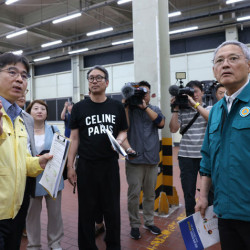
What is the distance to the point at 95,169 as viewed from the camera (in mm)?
2400

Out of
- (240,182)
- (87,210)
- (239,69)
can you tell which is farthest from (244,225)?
(87,210)

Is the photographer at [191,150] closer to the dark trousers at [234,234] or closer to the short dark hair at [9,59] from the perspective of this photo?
the dark trousers at [234,234]

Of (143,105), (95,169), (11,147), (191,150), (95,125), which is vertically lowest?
(95,169)

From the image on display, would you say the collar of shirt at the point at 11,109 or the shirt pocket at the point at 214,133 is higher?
the collar of shirt at the point at 11,109

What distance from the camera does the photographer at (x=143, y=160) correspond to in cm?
304

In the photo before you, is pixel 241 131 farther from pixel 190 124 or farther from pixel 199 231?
pixel 190 124

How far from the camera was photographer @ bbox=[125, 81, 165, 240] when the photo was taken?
304 centimetres

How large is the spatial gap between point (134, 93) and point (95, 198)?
1.37 m

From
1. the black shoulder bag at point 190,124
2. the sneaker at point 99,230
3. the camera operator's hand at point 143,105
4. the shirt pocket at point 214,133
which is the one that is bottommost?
→ the sneaker at point 99,230

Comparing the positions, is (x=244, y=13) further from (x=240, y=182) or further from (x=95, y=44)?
(x=240, y=182)

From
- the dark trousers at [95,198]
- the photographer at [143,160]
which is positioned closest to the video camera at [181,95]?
the photographer at [143,160]

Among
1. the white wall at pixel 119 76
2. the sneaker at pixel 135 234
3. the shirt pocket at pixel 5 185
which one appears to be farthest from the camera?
the white wall at pixel 119 76

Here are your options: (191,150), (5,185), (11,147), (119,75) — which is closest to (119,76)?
(119,75)

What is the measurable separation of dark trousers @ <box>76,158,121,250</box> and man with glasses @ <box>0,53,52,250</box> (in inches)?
31.9
